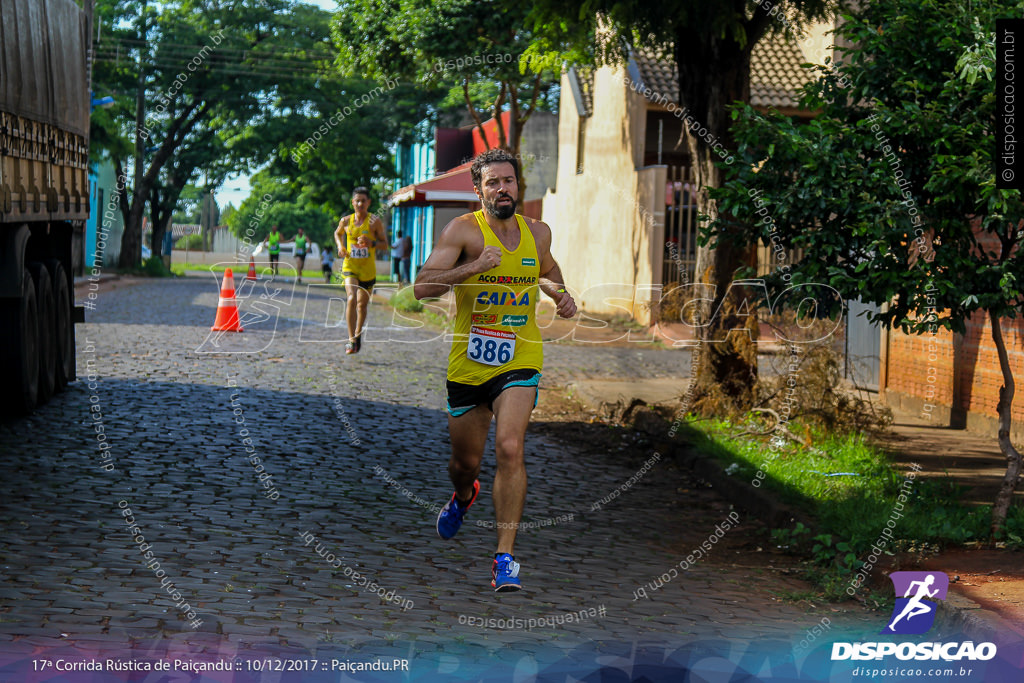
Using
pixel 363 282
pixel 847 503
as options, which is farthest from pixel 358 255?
pixel 847 503

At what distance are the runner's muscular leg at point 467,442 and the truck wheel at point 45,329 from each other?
18.1ft

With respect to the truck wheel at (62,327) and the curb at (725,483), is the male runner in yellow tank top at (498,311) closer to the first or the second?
the curb at (725,483)

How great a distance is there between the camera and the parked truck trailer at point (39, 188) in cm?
887

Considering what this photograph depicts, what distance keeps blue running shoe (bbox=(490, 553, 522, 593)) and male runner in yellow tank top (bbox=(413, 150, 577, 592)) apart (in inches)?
6.5

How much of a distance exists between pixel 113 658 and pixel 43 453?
14.3 ft

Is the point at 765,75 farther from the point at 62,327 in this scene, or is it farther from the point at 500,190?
the point at 500,190

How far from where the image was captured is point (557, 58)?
14.2 meters

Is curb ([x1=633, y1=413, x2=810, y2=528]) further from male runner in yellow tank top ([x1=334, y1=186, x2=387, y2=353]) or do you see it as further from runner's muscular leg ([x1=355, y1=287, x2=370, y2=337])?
male runner in yellow tank top ([x1=334, y1=186, x2=387, y2=353])

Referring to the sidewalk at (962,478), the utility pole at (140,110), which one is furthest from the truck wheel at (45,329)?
the utility pole at (140,110)

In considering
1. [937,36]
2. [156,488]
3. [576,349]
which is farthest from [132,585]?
[576,349]

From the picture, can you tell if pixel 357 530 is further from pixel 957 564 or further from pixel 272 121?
pixel 272 121

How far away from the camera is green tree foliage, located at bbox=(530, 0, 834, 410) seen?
9750mm

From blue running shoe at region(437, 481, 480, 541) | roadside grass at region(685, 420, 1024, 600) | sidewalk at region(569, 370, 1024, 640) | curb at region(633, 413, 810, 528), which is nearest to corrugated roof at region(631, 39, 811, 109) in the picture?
sidewalk at region(569, 370, 1024, 640)

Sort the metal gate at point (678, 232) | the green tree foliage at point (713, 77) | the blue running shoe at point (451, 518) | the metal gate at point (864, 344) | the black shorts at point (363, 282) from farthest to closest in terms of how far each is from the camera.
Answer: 1. the metal gate at point (678, 232)
2. the black shorts at point (363, 282)
3. the metal gate at point (864, 344)
4. the green tree foliage at point (713, 77)
5. the blue running shoe at point (451, 518)
